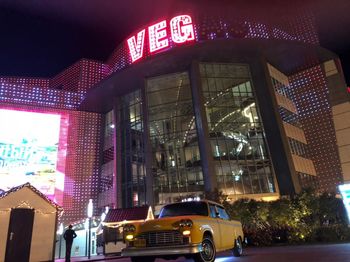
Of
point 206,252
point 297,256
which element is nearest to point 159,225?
point 206,252

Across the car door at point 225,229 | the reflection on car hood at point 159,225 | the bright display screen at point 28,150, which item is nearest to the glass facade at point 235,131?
the bright display screen at point 28,150

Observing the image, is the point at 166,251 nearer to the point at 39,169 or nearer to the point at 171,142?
the point at 171,142

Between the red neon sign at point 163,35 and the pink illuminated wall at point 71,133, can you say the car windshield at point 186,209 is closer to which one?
the red neon sign at point 163,35

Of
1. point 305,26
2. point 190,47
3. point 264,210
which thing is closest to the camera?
point 264,210

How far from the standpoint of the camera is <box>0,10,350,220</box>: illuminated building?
3328cm

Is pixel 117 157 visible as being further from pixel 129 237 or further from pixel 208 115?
pixel 129 237

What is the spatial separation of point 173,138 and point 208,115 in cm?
479

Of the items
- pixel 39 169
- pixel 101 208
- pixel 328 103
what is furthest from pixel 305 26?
pixel 39 169

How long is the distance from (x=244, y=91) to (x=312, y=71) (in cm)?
933

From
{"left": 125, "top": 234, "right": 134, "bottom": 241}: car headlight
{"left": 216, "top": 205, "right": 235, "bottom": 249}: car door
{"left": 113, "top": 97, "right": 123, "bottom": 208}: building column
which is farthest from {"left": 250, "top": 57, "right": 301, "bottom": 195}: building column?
{"left": 125, "top": 234, "right": 134, "bottom": 241}: car headlight

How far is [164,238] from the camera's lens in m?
8.08

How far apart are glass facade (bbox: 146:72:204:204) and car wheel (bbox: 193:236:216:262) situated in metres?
24.0

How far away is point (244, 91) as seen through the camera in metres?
37.3

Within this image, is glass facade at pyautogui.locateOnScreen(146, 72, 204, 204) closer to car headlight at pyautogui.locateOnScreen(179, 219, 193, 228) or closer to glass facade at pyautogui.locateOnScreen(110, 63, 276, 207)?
glass facade at pyautogui.locateOnScreen(110, 63, 276, 207)
